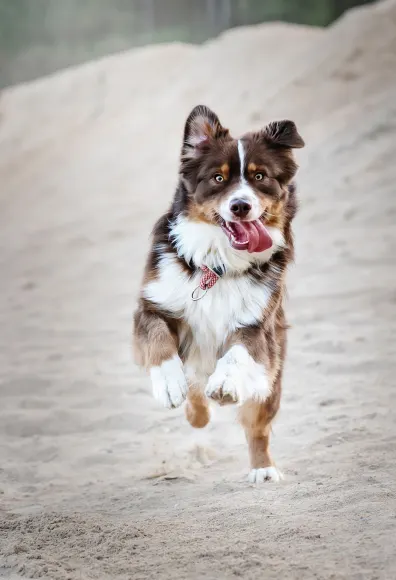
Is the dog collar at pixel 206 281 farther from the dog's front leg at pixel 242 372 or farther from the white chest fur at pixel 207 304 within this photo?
the dog's front leg at pixel 242 372

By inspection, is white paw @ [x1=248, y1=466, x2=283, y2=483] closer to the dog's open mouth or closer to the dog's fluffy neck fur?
the dog's fluffy neck fur

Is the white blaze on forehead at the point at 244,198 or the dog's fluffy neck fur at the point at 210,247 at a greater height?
the white blaze on forehead at the point at 244,198

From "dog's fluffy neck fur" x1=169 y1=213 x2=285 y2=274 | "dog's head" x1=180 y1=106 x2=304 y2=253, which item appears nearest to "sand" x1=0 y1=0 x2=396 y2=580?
"dog's fluffy neck fur" x1=169 y1=213 x2=285 y2=274

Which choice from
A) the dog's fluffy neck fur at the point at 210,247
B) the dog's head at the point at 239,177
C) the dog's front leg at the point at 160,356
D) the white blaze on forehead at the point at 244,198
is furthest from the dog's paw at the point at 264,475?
the white blaze on forehead at the point at 244,198

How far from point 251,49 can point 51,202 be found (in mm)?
2412

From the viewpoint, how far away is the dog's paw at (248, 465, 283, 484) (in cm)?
356

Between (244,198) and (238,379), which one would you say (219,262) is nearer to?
(244,198)

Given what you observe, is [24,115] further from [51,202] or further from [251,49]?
[251,49]

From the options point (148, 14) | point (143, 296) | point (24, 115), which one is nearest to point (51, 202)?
point (24, 115)

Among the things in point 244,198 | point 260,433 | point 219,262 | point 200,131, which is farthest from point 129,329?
point 244,198

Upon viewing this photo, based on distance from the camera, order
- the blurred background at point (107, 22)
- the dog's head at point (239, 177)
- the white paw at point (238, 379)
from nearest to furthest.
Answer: the white paw at point (238, 379) < the dog's head at point (239, 177) < the blurred background at point (107, 22)

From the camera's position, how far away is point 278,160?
10.2ft

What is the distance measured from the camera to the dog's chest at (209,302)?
319 cm

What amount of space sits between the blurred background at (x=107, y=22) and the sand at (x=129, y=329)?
0.15 m
